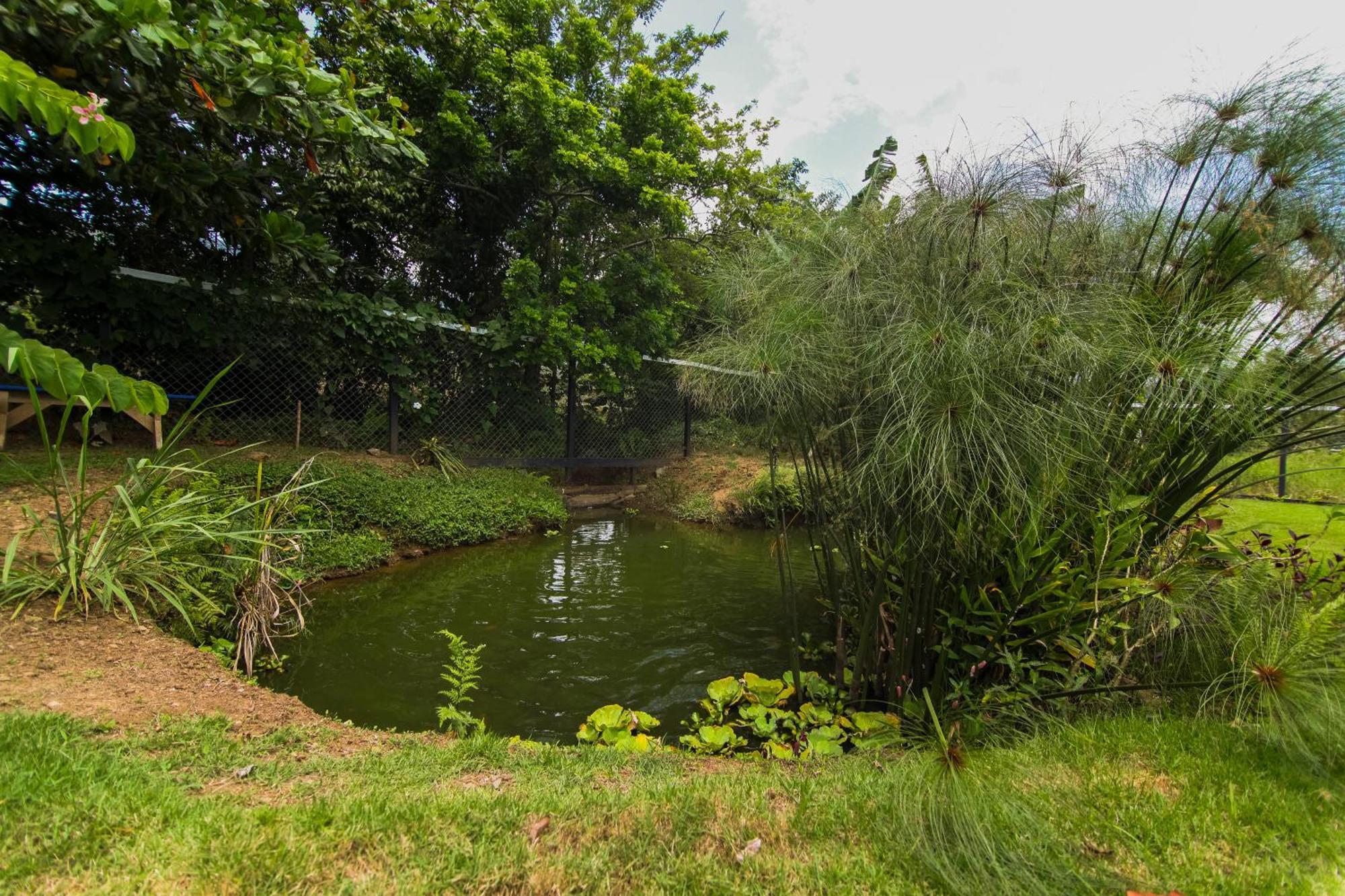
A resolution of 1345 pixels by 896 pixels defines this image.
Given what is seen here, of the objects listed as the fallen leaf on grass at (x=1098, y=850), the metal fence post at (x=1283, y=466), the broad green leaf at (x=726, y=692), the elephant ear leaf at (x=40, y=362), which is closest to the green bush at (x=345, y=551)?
the elephant ear leaf at (x=40, y=362)

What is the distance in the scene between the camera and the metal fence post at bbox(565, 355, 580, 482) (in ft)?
28.6

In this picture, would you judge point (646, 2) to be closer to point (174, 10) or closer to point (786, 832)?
point (174, 10)

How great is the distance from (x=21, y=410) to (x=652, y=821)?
5870 mm

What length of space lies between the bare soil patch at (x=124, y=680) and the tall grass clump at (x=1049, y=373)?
2.31 metres

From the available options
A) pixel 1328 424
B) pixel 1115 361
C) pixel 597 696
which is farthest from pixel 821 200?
pixel 597 696

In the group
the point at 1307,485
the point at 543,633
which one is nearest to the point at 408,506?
the point at 543,633

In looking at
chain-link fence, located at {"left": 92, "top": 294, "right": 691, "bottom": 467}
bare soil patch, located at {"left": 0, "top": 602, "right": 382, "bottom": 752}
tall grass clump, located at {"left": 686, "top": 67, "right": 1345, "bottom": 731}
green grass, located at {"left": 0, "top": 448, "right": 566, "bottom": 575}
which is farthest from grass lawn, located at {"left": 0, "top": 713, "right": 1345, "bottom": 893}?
chain-link fence, located at {"left": 92, "top": 294, "right": 691, "bottom": 467}

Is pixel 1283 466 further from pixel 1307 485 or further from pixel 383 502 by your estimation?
pixel 383 502

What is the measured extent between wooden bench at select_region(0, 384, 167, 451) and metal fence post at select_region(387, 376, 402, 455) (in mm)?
2162

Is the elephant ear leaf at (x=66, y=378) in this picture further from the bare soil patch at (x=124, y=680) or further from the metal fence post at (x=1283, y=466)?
the metal fence post at (x=1283, y=466)

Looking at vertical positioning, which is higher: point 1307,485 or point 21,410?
point 21,410

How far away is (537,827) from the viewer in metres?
1.59

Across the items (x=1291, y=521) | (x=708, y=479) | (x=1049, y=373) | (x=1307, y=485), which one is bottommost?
(x=708, y=479)

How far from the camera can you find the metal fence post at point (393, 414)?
277 inches
